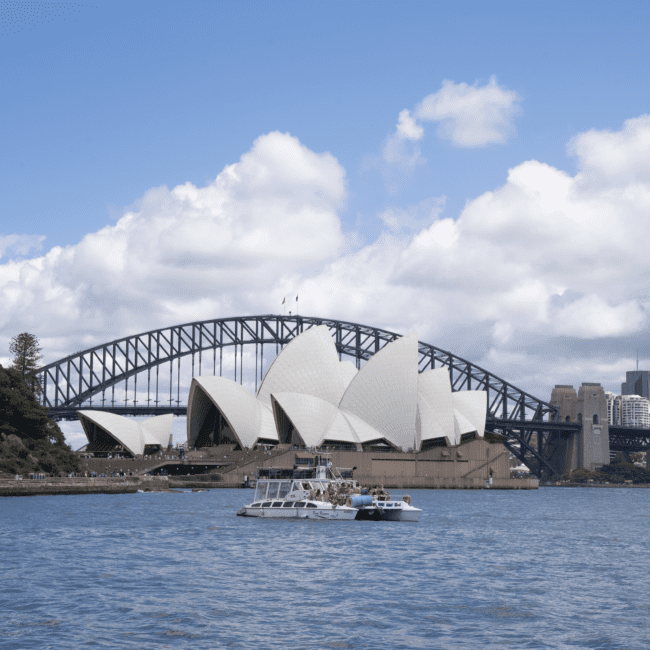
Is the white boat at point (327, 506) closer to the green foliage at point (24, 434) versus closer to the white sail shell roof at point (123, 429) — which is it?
the green foliage at point (24, 434)

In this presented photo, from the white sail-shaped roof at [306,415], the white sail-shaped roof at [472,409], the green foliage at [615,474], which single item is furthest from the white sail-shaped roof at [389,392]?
the green foliage at [615,474]

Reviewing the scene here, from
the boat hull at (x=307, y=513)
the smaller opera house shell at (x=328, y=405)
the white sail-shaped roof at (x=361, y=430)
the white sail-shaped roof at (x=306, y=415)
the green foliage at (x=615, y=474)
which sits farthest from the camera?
the green foliage at (x=615, y=474)

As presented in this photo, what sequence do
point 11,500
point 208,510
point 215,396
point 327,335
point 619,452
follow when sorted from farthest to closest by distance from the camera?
point 619,452
point 327,335
point 215,396
point 11,500
point 208,510

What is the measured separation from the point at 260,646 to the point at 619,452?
174m

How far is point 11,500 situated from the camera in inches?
2547

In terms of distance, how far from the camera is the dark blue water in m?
21.7

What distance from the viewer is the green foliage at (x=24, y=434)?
78.5m

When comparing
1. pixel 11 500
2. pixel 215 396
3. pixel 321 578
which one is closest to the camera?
pixel 321 578

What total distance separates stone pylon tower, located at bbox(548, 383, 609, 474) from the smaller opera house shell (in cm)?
4180

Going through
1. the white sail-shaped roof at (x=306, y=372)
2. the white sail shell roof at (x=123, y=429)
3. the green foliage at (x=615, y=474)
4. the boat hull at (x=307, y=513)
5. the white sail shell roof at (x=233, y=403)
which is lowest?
the green foliage at (x=615, y=474)

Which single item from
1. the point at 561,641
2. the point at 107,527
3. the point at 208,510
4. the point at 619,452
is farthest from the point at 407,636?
the point at 619,452

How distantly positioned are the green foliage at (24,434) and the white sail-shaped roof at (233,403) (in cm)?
2780

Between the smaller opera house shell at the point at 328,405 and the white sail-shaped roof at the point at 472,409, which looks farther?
the white sail-shaped roof at the point at 472,409

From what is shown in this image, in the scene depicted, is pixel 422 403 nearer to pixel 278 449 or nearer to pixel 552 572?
pixel 278 449
